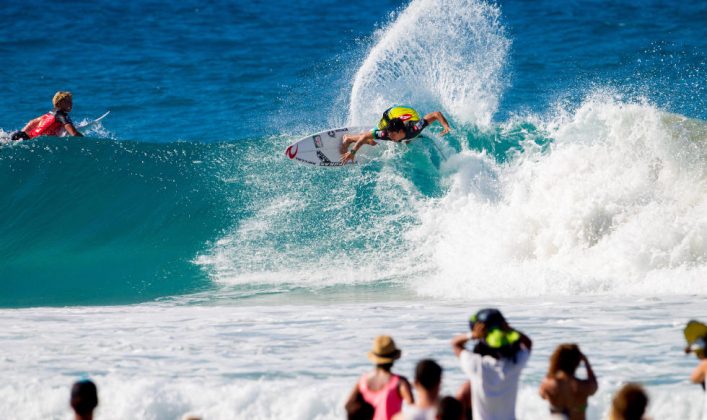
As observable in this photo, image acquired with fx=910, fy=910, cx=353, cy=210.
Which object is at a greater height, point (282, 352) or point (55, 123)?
point (55, 123)

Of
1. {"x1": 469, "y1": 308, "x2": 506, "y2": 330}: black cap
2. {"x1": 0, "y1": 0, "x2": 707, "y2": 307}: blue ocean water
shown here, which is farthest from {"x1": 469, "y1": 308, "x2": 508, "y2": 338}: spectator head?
{"x1": 0, "y1": 0, "x2": 707, "y2": 307}: blue ocean water

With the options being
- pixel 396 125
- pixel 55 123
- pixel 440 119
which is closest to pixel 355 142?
pixel 396 125

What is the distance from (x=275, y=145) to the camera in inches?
636

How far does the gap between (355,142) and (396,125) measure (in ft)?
3.00

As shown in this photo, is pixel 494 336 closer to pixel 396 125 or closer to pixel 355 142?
pixel 396 125

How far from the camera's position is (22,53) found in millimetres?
25844

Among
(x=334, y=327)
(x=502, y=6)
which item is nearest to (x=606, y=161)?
(x=334, y=327)

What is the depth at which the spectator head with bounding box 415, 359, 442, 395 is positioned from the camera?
15.3 feet

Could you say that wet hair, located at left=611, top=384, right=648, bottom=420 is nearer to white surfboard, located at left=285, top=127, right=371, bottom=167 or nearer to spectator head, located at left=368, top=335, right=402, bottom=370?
spectator head, located at left=368, top=335, right=402, bottom=370

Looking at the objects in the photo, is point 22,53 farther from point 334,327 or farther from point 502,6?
point 334,327

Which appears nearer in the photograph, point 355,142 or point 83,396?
point 83,396

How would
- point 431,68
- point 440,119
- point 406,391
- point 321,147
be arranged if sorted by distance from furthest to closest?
point 431,68
point 321,147
point 440,119
point 406,391

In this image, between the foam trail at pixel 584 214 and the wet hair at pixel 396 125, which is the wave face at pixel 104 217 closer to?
the wet hair at pixel 396 125

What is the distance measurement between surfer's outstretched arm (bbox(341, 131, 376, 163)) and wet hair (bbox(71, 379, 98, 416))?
30.6 feet
